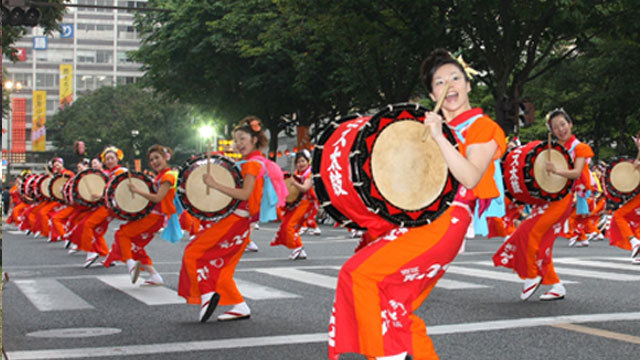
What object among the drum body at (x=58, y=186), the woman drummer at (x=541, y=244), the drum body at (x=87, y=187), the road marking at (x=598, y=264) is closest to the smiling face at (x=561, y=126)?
the woman drummer at (x=541, y=244)

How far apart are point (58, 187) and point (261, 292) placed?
419 inches

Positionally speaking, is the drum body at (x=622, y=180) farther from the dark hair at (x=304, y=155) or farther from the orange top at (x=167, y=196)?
Answer: the orange top at (x=167, y=196)

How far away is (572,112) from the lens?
3678 cm

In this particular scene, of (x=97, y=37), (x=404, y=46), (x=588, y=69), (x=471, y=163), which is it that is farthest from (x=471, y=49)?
(x=97, y=37)

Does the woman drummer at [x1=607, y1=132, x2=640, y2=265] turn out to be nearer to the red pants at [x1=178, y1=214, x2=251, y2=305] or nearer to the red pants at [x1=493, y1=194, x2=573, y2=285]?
the red pants at [x1=493, y1=194, x2=573, y2=285]

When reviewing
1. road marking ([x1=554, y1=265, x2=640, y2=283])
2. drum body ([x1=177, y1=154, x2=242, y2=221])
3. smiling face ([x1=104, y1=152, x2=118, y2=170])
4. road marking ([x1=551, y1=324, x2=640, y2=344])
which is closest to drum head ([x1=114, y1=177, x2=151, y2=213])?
smiling face ([x1=104, y1=152, x2=118, y2=170])

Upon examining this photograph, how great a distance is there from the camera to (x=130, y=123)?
267 ft

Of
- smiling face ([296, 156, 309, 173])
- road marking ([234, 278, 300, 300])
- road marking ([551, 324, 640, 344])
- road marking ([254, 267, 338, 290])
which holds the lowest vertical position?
road marking ([254, 267, 338, 290])

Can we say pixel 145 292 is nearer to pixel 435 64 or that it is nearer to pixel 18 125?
pixel 435 64

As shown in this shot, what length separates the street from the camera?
6.25 metres

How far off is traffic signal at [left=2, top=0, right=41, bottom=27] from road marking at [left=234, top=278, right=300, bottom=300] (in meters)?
9.24

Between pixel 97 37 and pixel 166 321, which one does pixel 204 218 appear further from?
pixel 97 37

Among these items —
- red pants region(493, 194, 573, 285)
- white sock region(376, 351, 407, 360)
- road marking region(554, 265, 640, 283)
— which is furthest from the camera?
road marking region(554, 265, 640, 283)

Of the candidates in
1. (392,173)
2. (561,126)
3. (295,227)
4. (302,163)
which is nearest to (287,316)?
(561,126)
